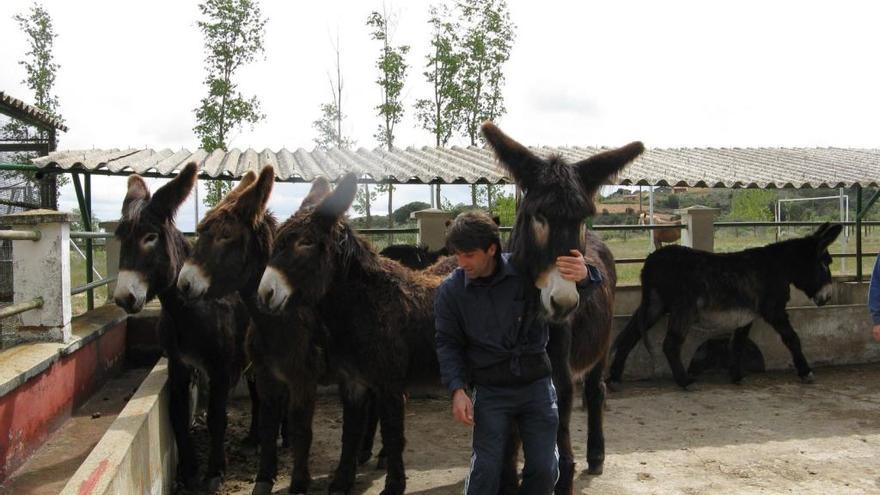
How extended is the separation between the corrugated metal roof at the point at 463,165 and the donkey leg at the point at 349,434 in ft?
10.9

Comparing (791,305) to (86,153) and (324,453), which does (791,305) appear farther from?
(86,153)

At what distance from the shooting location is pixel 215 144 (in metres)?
16.0

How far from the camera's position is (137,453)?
11.3 ft

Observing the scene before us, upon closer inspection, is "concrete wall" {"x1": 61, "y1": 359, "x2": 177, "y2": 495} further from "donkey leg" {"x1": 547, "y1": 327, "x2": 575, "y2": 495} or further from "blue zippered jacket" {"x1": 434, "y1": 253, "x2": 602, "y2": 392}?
"donkey leg" {"x1": 547, "y1": 327, "x2": 575, "y2": 495}

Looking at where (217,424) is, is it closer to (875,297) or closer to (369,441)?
(369,441)

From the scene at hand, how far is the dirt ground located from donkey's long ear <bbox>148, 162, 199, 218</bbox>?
2.13 meters

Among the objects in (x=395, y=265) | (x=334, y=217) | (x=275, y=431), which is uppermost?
(x=334, y=217)

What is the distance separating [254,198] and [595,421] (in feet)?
10.6

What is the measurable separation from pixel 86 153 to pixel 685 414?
25.6 feet

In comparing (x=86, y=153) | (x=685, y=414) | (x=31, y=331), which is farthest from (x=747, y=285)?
(x=86, y=153)

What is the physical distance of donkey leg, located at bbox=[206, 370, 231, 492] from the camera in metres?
4.74

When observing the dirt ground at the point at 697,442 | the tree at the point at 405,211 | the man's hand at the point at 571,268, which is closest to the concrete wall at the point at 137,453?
the dirt ground at the point at 697,442

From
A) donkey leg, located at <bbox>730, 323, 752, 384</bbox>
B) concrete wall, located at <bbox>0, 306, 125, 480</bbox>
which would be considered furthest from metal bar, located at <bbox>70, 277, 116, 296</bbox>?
donkey leg, located at <bbox>730, 323, 752, 384</bbox>

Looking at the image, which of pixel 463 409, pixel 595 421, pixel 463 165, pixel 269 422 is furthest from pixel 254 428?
pixel 463 165
